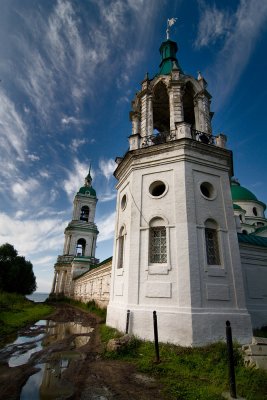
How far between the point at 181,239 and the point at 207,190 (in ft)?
10.7

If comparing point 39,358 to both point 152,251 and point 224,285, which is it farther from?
point 224,285

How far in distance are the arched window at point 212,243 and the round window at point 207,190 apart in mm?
1285

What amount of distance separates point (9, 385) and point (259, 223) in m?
30.3

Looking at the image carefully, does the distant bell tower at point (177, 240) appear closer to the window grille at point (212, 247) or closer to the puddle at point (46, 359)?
the window grille at point (212, 247)

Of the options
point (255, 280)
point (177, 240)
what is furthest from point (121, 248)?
point (255, 280)

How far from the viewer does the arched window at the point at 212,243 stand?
9891 millimetres

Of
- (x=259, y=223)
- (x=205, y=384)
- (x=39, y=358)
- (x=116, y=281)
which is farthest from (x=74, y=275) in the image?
(x=205, y=384)

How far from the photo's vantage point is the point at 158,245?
397 inches

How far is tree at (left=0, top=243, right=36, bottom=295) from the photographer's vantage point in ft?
139

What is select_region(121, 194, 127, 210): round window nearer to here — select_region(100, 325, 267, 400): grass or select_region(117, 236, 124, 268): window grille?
select_region(117, 236, 124, 268): window grille

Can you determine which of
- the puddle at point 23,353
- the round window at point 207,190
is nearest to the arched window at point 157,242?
the round window at point 207,190

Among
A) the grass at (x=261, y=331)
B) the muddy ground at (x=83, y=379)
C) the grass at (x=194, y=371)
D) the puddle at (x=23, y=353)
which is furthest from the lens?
the grass at (x=261, y=331)

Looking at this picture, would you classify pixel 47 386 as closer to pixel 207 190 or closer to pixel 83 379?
pixel 83 379

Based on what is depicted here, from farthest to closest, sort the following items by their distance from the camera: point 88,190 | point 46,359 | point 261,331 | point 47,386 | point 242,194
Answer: point 88,190
point 242,194
point 261,331
point 46,359
point 47,386
